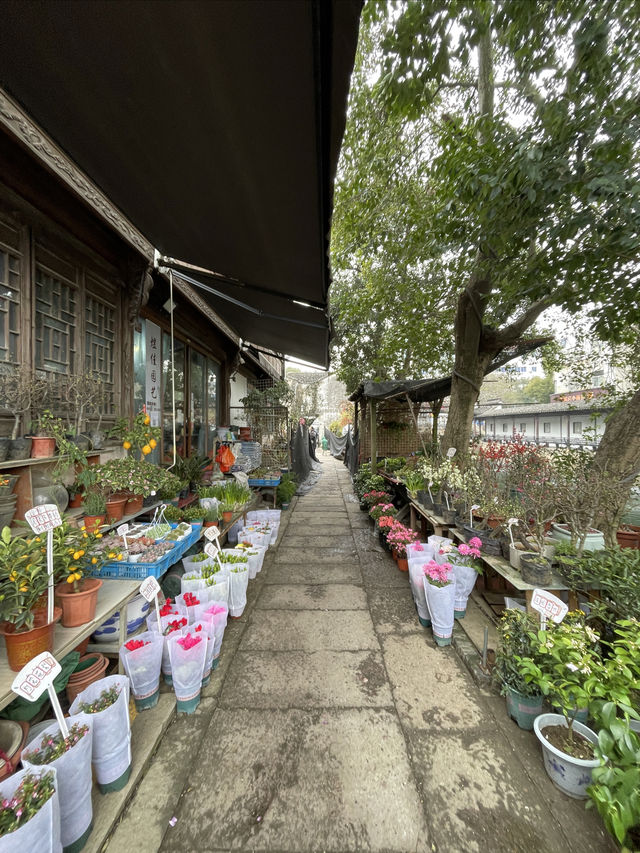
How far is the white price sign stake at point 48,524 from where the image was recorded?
132 cm

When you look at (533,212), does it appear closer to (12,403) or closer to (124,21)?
(124,21)

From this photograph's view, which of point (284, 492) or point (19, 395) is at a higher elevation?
point (19, 395)

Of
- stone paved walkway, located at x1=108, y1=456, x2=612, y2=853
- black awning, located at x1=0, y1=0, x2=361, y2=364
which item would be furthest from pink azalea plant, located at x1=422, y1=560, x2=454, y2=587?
black awning, located at x1=0, y1=0, x2=361, y2=364

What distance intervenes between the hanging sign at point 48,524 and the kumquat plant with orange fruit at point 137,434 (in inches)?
48.2

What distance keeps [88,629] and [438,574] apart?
2347mm

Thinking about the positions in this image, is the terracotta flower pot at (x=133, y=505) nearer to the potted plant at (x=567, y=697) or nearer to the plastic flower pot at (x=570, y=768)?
the potted plant at (x=567, y=697)

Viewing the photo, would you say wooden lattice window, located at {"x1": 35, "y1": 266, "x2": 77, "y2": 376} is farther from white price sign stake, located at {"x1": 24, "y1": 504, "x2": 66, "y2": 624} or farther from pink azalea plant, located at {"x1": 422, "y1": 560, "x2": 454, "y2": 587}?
pink azalea plant, located at {"x1": 422, "y1": 560, "x2": 454, "y2": 587}

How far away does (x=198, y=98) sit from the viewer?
4.44 ft

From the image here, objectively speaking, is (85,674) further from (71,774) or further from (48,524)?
(48,524)

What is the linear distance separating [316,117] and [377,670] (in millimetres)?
3282

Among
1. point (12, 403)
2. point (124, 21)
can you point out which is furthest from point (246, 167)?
point (12, 403)

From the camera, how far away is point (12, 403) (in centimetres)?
182

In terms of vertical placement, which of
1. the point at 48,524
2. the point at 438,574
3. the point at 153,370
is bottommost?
the point at 438,574

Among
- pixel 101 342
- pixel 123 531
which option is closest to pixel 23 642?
pixel 123 531
